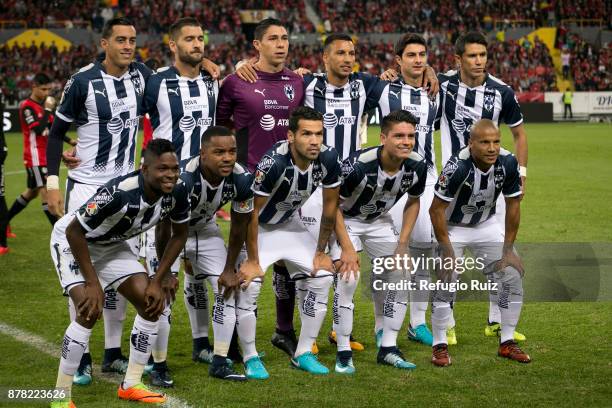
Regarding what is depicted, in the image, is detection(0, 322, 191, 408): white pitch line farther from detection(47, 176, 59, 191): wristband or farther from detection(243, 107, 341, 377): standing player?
detection(47, 176, 59, 191): wristband

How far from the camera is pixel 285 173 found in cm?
654

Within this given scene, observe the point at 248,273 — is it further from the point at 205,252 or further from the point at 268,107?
the point at 268,107

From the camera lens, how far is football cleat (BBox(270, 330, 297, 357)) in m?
7.30

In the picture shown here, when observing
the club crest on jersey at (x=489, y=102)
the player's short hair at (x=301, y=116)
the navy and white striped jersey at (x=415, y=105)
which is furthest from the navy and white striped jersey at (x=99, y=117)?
the club crest on jersey at (x=489, y=102)

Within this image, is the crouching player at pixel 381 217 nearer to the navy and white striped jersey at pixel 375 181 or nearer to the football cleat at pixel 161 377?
the navy and white striped jersey at pixel 375 181

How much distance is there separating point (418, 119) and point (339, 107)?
728 millimetres

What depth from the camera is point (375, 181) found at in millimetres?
6902

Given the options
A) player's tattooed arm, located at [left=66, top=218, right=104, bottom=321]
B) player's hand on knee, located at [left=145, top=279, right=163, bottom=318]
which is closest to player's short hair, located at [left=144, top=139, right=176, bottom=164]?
player's tattooed arm, located at [left=66, top=218, right=104, bottom=321]

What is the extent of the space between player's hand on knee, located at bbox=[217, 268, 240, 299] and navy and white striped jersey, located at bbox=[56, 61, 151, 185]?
131 cm

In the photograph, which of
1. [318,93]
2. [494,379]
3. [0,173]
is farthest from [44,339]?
[0,173]

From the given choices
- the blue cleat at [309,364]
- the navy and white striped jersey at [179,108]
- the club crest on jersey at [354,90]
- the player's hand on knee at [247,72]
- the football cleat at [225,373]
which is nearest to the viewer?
the football cleat at [225,373]

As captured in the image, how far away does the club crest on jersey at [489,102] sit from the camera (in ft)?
25.5

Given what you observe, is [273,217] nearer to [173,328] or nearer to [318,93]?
[318,93]

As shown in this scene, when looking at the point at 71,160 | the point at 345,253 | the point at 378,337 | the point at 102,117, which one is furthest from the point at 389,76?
the point at 71,160
